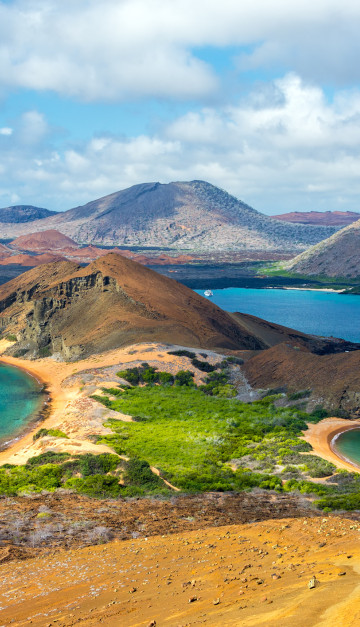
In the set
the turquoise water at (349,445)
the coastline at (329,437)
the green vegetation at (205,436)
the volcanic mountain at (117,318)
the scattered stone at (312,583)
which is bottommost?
the turquoise water at (349,445)

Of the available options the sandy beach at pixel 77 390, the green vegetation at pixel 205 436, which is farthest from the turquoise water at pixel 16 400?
the green vegetation at pixel 205 436

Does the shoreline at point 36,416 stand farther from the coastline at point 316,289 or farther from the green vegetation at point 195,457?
the coastline at point 316,289

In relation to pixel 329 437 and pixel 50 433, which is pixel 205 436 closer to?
pixel 329 437

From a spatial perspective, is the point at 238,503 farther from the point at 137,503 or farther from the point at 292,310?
the point at 292,310

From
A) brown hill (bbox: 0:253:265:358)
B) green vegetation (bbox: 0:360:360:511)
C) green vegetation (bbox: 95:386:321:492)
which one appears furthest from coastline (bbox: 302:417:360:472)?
brown hill (bbox: 0:253:265:358)

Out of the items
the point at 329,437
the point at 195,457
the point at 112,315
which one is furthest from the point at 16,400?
the point at 329,437

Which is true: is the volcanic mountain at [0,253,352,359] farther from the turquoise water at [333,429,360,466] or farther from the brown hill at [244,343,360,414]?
the turquoise water at [333,429,360,466]

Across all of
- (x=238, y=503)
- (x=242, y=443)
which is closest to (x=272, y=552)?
(x=238, y=503)
